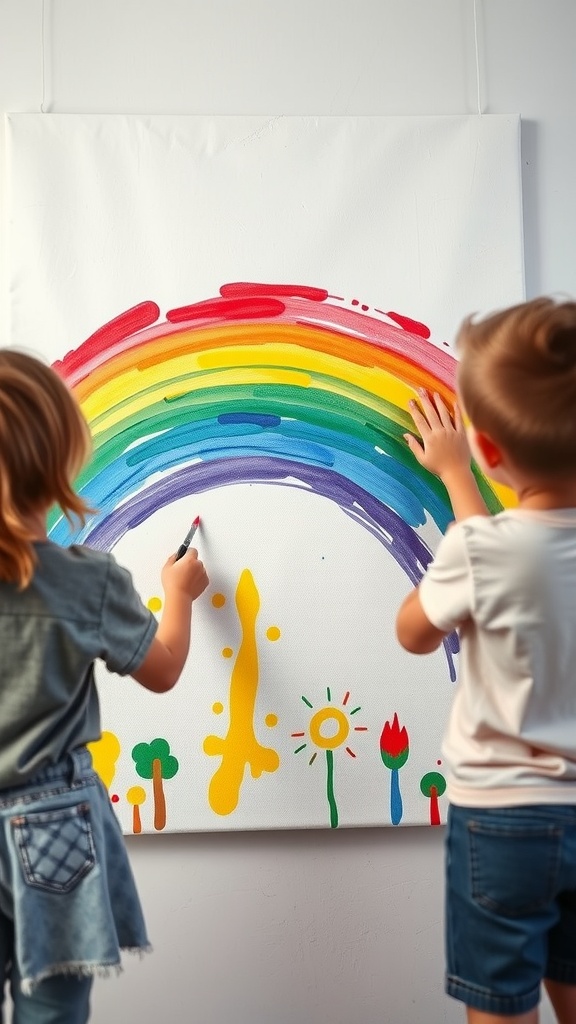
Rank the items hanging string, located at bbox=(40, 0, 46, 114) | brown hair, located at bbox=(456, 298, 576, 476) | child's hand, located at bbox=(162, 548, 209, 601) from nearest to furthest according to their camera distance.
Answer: brown hair, located at bbox=(456, 298, 576, 476), child's hand, located at bbox=(162, 548, 209, 601), hanging string, located at bbox=(40, 0, 46, 114)

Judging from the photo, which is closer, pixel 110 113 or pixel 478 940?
pixel 478 940

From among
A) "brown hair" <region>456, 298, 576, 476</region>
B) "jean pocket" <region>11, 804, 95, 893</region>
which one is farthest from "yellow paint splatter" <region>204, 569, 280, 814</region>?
"brown hair" <region>456, 298, 576, 476</region>

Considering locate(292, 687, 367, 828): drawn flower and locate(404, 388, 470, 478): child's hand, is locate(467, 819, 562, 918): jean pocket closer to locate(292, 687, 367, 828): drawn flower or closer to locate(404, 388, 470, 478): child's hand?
locate(292, 687, 367, 828): drawn flower

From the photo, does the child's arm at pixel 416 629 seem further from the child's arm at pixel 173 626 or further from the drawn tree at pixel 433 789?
the drawn tree at pixel 433 789

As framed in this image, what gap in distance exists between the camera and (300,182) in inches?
53.4

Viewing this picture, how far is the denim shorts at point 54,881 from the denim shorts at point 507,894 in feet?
1.09

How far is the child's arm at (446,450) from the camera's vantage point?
1.26 metres

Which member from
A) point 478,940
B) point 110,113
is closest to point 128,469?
point 110,113

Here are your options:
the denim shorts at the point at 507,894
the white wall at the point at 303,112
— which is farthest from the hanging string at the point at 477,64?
the denim shorts at the point at 507,894

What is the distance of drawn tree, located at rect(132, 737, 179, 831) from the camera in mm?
1311

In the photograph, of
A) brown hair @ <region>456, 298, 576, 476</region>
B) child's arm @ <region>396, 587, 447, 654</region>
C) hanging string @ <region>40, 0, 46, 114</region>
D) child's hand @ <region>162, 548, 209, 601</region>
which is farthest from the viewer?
hanging string @ <region>40, 0, 46, 114</region>

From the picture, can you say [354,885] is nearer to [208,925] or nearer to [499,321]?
[208,925]

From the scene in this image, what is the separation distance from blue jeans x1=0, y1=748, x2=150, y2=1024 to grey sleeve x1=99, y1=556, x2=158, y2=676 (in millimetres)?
101

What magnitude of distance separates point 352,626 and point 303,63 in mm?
774
